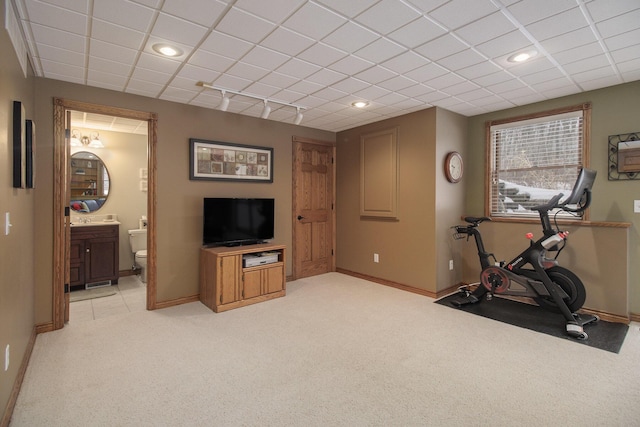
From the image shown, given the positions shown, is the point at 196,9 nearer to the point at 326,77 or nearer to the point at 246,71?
the point at 246,71

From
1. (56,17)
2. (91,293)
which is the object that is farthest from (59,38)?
(91,293)

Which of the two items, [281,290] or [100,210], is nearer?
[281,290]

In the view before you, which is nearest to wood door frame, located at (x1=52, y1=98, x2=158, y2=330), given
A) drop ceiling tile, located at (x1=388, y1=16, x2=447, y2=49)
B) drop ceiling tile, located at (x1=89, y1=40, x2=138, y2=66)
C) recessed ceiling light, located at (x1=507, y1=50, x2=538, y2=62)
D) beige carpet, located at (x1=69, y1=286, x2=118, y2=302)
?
drop ceiling tile, located at (x1=89, y1=40, x2=138, y2=66)

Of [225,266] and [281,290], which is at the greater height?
[225,266]

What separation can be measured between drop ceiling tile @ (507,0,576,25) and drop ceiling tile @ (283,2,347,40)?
109 centimetres

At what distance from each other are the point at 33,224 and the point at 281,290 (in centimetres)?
264

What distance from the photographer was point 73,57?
2.67 m

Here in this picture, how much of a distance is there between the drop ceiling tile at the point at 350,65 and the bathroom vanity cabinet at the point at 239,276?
Answer: 88.8 inches

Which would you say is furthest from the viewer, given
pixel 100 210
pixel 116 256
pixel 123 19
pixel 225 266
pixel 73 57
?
pixel 100 210

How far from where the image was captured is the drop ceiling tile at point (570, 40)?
233 centimetres

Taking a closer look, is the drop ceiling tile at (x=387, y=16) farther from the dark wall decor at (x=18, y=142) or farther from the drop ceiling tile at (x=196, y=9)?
the dark wall decor at (x=18, y=142)

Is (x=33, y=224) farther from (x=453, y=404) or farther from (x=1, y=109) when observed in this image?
(x=453, y=404)

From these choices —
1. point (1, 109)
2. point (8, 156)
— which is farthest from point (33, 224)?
point (1, 109)

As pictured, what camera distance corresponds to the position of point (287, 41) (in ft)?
7.98
